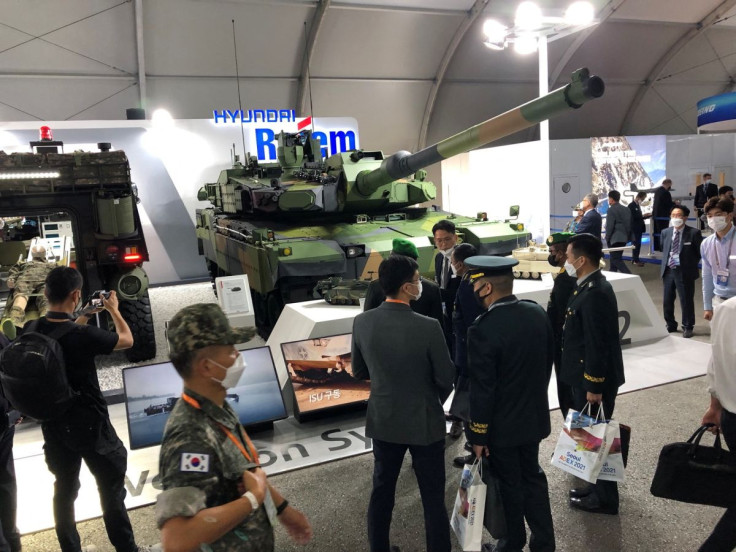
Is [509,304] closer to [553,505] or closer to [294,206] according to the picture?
[553,505]

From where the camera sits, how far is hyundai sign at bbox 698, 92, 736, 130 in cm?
1956

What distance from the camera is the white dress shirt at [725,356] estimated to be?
306 centimetres

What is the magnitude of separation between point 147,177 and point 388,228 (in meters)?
7.94

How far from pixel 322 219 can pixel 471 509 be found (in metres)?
6.85

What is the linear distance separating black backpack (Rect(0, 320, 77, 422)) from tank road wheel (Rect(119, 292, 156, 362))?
4.79m

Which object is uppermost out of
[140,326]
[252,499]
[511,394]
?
[252,499]

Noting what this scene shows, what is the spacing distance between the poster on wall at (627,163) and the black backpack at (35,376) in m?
16.5

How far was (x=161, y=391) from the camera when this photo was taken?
17.3ft

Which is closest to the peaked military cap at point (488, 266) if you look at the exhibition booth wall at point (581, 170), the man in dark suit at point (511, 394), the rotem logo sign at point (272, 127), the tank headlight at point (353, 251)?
the man in dark suit at point (511, 394)

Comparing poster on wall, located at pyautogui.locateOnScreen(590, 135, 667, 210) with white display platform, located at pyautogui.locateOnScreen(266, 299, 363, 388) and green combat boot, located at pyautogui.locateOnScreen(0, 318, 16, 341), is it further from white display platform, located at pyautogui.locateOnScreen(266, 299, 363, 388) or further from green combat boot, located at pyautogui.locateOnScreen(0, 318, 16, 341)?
green combat boot, located at pyautogui.locateOnScreen(0, 318, 16, 341)

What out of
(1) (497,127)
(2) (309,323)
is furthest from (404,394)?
(1) (497,127)

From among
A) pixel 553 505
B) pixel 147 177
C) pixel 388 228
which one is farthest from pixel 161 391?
pixel 147 177

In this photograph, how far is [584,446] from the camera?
3.71m

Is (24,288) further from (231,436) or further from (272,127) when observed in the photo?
(272,127)
